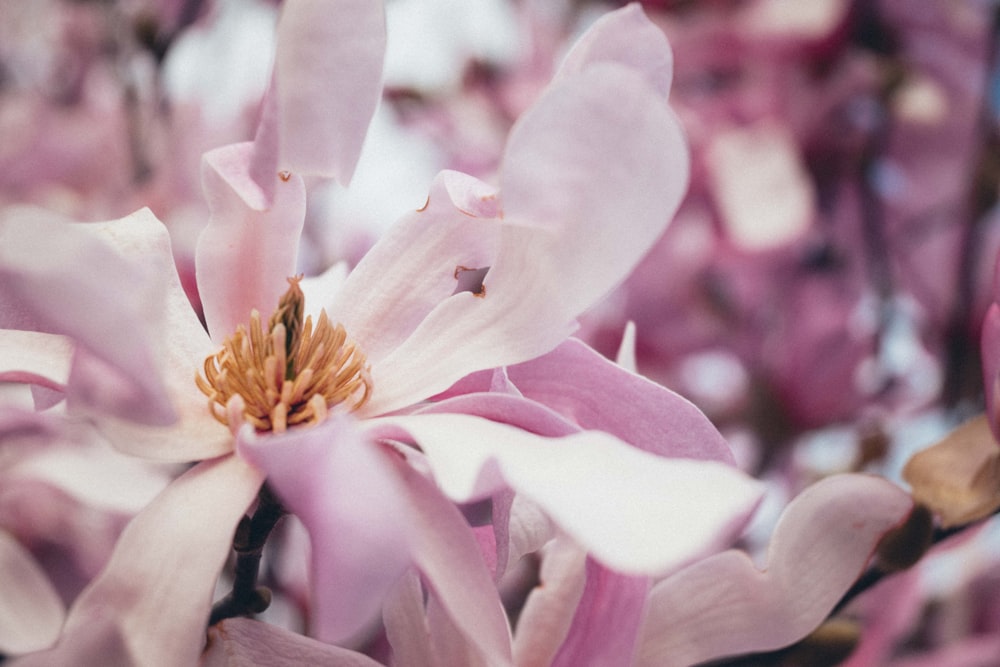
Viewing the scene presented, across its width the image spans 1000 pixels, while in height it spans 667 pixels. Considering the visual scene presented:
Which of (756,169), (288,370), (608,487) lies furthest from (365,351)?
(756,169)

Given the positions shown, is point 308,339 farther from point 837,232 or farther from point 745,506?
point 837,232

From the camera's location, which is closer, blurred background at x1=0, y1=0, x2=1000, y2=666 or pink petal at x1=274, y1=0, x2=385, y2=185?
pink petal at x1=274, y1=0, x2=385, y2=185

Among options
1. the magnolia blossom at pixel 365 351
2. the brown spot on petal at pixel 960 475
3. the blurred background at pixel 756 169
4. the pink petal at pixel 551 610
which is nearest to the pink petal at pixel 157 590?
the magnolia blossom at pixel 365 351

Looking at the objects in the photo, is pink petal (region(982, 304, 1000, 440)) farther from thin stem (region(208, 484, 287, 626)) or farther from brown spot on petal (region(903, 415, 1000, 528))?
thin stem (region(208, 484, 287, 626))

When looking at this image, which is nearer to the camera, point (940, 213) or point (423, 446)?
point (423, 446)

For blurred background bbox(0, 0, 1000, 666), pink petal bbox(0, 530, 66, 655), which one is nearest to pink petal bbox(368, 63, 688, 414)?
pink petal bbox(0, 530, 66, 655)

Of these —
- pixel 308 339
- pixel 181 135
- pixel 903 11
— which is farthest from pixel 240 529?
pixel 903 11
